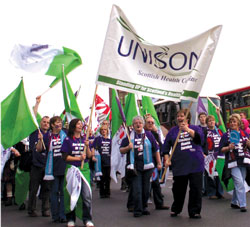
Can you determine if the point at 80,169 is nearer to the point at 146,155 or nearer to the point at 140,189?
the point at 140,189

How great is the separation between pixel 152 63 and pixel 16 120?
2735mm

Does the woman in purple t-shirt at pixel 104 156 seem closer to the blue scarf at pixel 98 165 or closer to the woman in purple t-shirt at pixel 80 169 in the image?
the blue scarf at pixel 98 165

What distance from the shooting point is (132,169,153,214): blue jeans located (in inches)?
287

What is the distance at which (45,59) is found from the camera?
8.77 m

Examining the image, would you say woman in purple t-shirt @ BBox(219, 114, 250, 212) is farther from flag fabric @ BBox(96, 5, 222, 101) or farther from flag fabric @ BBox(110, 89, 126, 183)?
flag fabric @ BBox(110, 89, 126, 183)

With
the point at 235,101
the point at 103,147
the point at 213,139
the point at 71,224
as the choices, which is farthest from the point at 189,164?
the point at 235,101

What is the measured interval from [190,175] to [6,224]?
323cm

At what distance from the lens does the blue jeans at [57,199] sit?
708 cm

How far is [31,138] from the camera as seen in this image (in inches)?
339

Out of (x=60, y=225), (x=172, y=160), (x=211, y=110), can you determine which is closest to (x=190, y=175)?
(x=172, y=160)

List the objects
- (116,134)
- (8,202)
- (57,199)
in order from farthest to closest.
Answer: (8,202) < (116,134) < (57,199)

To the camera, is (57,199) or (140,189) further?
(140,189)

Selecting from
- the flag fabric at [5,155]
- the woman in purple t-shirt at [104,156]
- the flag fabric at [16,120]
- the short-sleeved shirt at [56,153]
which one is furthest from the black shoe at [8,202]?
the short-sleeved shirt at [56,153]

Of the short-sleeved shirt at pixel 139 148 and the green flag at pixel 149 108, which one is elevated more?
the green flag at pixel 149 108
